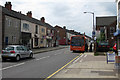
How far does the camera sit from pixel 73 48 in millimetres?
29078

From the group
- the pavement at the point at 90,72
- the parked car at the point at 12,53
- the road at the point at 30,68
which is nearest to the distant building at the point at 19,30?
the parked car at the point at 12,53

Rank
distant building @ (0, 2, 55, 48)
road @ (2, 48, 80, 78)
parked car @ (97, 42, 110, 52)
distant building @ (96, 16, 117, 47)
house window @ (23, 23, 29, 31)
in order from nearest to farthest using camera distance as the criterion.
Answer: road @ (2, 48, 80, 78) < distant building @ (0, 2, 55, 48) < parked car @ (97, 42, 110, 52) < house window @ (23, 23, 29, 31) < distant building @ (96, 16, 117, 47)

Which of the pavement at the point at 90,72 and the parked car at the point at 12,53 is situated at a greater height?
the parked car at the point at 12,53

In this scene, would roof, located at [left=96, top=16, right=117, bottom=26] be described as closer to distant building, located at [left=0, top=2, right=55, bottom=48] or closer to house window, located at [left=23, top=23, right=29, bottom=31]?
distant building, located at [left=0, top=2, right=55, bottom=48]

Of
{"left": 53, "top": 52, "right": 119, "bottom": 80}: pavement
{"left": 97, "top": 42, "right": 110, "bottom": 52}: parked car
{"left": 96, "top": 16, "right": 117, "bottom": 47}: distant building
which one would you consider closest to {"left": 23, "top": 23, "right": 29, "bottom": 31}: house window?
{"left": 97, "top": 42, "right": 110, "bottom": 52}: parked car

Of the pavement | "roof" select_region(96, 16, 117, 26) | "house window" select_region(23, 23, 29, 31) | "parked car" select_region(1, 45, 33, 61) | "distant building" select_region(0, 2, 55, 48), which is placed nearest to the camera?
the pavement

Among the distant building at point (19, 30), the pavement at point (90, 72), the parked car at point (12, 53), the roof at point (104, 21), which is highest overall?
the roof at point (104, 21)

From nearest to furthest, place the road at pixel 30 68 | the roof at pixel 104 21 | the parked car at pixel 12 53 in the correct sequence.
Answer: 1. the road at pixel 30 68
2. the parked car at pixel 12 53
3. the roof at pixel 104 21

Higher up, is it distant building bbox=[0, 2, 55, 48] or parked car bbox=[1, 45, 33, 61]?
distant building bbox=[0, 2, 55, 48]

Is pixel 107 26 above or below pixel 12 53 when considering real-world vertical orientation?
above

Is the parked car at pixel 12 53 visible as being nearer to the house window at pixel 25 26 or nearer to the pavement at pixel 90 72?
the pavement at pixel 90 72

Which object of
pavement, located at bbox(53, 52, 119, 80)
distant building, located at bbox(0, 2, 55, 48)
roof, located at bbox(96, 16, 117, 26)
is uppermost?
roof, located at bbox(96, 16, 117, 26)

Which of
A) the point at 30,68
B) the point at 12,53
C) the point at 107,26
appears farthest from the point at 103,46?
the point at 107,26

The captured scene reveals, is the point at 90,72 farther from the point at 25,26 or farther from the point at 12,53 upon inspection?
the point at 25,26
